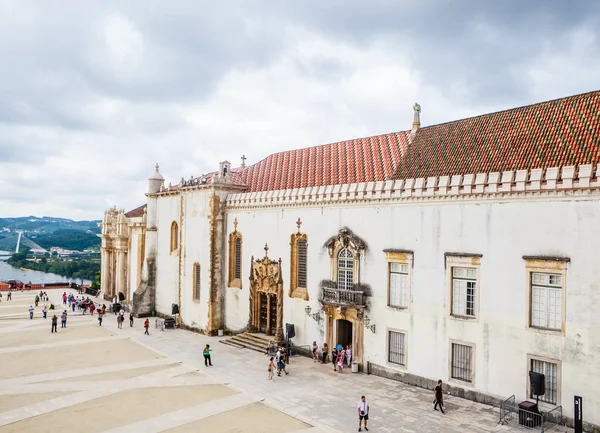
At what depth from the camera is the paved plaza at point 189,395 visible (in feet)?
61.7

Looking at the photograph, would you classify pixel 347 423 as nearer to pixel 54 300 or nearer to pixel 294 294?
pixel 294 294

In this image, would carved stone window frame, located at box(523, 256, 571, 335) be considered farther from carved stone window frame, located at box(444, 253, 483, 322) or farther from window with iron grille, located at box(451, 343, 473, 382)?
window with iron grille, located at box(451, 343, 473, 382)

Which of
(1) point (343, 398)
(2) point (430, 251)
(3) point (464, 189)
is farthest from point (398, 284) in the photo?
(1) point (343, 398)

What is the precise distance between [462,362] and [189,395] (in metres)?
13.2

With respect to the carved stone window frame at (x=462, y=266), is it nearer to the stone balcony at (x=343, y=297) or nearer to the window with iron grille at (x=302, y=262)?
the stone balcony at (x=343, y=297)

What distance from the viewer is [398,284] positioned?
2514 cm

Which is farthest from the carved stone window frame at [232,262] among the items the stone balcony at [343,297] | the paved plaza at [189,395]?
the stone balcony at [343,297]

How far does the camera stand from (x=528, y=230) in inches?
792

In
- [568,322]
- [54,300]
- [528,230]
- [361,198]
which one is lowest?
[54,300]

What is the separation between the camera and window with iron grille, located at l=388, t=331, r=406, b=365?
80.7 ft

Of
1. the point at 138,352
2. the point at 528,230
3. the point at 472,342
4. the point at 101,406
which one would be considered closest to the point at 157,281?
the point at 138,352

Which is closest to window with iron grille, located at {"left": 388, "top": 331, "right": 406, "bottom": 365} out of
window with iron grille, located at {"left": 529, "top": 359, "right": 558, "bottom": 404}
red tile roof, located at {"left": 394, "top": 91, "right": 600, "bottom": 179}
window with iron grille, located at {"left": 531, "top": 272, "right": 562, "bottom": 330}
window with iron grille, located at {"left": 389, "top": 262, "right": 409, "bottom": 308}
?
window with iron grille, located at {"left": 389, "top": 262, "right": 409, "bottom": 308}

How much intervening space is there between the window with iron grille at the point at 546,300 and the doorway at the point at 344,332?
1121 centimetres

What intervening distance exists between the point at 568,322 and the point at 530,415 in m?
4.04
